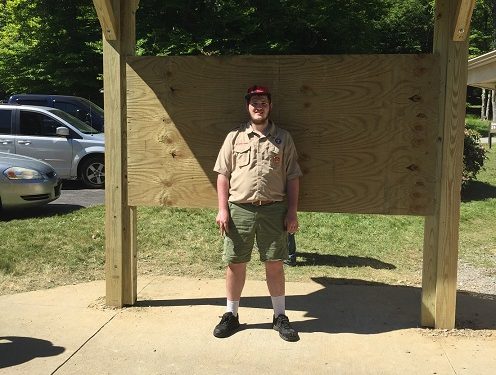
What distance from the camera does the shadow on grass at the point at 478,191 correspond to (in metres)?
11.1

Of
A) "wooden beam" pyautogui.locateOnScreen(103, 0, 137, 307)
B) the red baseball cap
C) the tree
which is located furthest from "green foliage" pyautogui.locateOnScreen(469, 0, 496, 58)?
the red baseball cap

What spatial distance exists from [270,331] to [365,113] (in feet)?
5.79

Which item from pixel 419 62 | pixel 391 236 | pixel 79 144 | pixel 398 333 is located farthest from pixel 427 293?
pixel 79 144

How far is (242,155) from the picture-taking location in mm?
3943

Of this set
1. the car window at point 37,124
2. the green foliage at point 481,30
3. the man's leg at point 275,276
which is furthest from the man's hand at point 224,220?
the green foliage at point 481,30

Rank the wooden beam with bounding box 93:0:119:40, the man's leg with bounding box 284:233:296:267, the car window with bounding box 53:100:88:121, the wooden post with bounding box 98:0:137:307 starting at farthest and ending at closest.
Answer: the car window with bounding box 53:100:88:121, the man's leg with bounding box 284:233:296:267, the wooden post with bounding box 98:0:137:307, the wooden beam with bounding box 93:0:119:40

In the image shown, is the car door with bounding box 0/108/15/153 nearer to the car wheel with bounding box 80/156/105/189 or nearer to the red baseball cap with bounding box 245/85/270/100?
the car wheel with bounding box 80/156/105/189

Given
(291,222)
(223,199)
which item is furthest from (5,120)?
(291,222)

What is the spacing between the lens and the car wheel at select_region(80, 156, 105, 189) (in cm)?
1120

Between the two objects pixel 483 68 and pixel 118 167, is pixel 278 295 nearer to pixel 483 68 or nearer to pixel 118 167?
pixel 118 167

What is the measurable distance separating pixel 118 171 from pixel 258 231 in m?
1.31

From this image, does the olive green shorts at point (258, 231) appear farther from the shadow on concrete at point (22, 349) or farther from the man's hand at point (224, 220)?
the shadow on concrete at point (22, 349)

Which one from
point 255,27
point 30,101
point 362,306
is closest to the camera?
point 362,306

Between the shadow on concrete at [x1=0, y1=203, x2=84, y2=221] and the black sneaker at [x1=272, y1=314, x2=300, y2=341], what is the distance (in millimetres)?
5050
